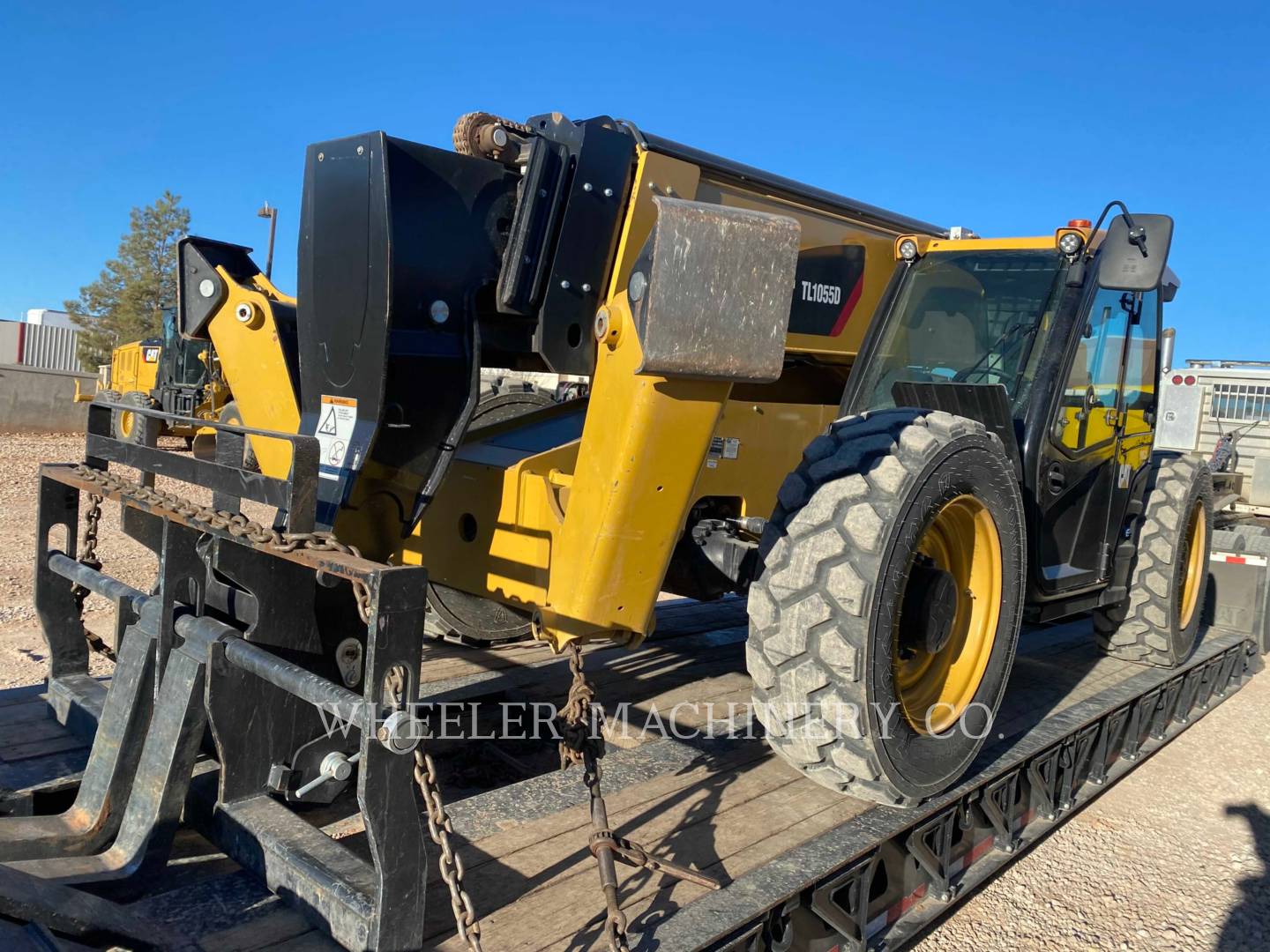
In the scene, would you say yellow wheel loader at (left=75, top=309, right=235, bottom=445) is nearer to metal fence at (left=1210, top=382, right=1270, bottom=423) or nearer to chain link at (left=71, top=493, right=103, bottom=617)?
chain link at (left=71, top=493, right=103, bottom=617)

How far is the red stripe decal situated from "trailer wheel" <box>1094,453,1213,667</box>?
2213mm

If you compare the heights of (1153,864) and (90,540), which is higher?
(90,540)

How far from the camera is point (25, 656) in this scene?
5.89 meters

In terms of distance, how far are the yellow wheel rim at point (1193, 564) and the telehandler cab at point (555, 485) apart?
1858 mm

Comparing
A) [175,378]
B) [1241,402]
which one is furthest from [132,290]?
[1241,402]

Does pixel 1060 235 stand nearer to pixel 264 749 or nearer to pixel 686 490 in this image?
pixel 686 490

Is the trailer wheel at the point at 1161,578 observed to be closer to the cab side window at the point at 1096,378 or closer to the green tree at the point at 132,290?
the cab side window at the point at 1096,378

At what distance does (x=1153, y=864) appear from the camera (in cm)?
419

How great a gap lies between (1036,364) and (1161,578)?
178 cm

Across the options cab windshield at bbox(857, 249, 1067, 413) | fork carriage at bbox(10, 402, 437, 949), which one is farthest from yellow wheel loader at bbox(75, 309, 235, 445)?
fork carriage at bbox(10, 402, 437, 949)

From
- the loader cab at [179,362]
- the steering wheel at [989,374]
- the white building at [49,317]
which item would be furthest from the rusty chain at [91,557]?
the white building at [49,317]

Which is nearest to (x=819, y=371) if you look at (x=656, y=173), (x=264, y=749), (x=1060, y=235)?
(x=1060, y=235)

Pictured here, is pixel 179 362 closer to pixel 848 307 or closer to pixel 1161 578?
pixel 848 307

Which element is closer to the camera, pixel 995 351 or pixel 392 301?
pixel 392 301
